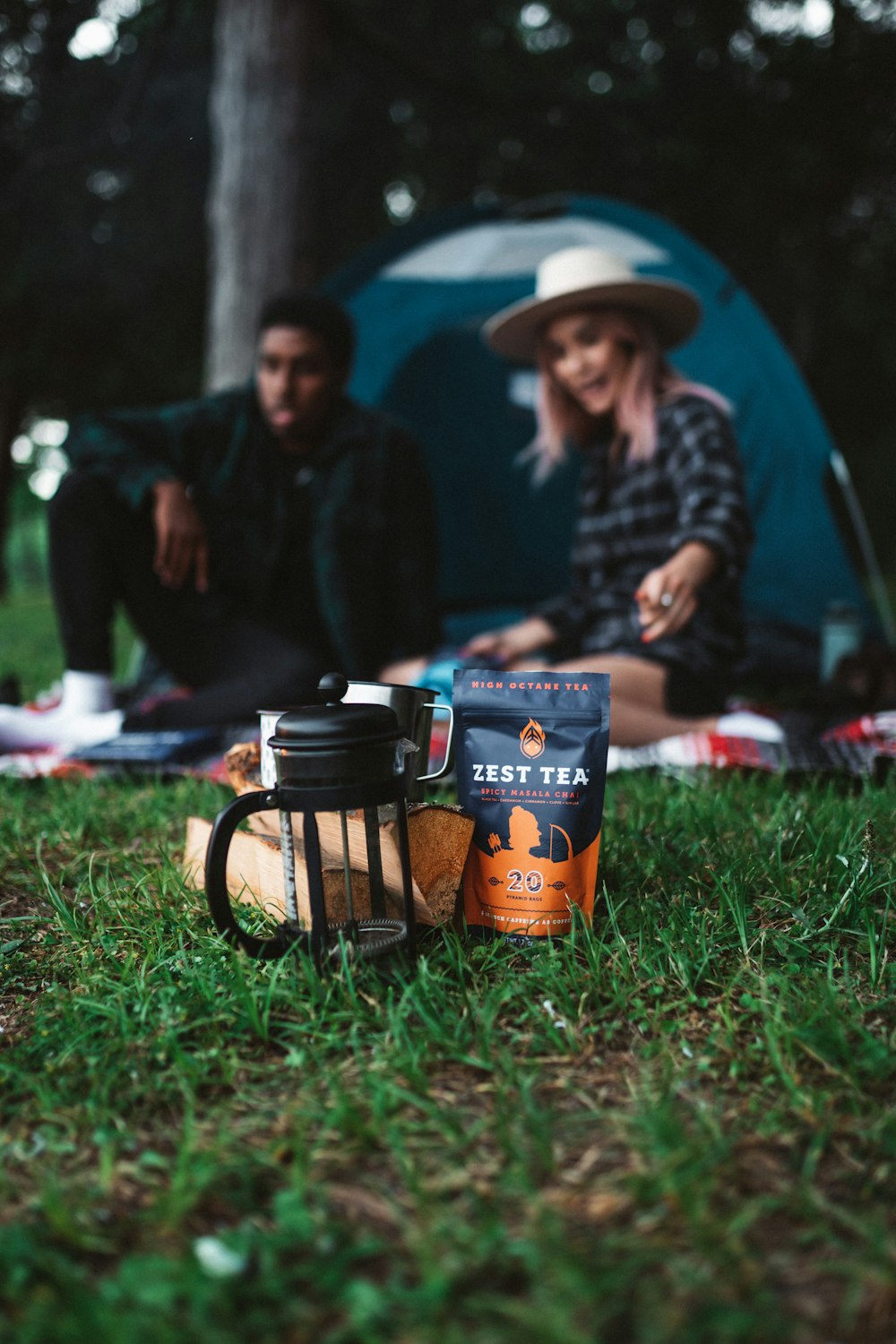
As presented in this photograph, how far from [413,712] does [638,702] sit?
1225 mm

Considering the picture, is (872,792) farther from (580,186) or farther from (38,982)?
(580,186)

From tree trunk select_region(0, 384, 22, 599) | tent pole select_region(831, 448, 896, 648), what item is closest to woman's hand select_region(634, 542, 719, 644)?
tent pole select_region(831, 448, 896, 648)

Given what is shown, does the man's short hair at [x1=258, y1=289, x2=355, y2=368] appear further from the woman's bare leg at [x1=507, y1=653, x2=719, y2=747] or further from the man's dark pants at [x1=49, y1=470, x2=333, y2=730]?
the woman's bare leg at [x1=507, y1=653, x2=719, y2=747]

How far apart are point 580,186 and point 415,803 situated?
600 centimetres

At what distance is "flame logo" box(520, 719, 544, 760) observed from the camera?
1193 mm

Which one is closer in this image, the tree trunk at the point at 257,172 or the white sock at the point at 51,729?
the white sock at the point at 51,729

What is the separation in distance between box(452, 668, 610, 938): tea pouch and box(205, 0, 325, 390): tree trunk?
3.03 meters

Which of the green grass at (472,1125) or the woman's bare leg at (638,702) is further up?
the woman's bare leg at (638,702)

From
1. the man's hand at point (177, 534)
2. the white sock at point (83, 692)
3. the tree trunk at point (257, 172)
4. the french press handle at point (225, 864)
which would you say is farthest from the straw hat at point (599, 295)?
the french press handle at point (225, 864)

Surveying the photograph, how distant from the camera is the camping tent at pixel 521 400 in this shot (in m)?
3.61

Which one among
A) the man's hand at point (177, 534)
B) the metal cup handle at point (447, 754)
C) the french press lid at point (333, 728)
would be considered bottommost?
the metal cup handle at point (447, 754)

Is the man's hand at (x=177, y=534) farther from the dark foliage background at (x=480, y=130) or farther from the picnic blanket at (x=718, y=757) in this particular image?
the dark foliage background at (x=480, y=130)

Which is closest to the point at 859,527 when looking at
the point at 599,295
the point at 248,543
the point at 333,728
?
the point at 599,295

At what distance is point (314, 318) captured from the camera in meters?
2.61
